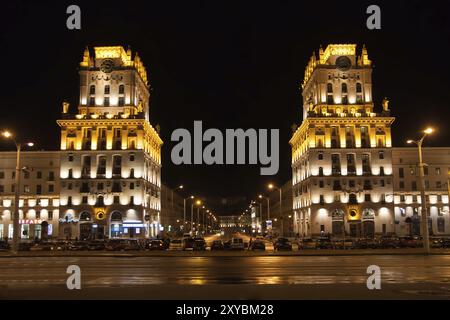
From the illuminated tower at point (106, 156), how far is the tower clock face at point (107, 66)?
23 centimetres

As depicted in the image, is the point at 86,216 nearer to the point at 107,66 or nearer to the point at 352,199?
the point at 107,66

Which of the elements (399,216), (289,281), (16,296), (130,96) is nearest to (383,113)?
(399,216)

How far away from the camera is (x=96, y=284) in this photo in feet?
74.5

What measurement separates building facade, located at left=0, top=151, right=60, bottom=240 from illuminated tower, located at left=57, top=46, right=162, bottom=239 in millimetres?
8941

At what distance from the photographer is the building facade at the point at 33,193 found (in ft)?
386

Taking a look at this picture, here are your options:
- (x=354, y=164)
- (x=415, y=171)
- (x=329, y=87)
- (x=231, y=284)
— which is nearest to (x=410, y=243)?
(x=231, y=284)

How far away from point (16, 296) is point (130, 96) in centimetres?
10444

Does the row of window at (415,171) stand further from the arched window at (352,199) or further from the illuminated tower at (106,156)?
the illuminated tower at (106,156)

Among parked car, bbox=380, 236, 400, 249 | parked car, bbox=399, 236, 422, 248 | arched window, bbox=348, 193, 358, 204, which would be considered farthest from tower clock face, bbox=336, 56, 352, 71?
parked car, bbox=380, 236, 400, 249

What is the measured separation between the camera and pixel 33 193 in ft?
394

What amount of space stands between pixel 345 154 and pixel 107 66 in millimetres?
57556

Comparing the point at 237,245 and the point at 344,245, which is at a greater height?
the point at 237,245

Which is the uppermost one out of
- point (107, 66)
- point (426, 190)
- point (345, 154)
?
point (107, 66)

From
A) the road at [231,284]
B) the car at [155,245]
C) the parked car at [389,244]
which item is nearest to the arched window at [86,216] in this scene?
the car at [155,245]
